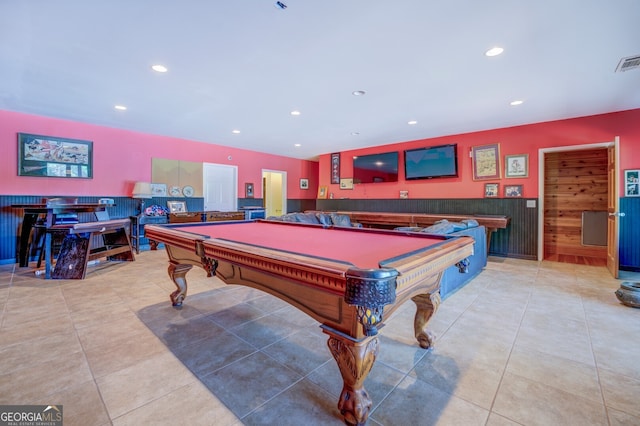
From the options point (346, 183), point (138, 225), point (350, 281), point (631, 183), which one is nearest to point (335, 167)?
point (346, 183)

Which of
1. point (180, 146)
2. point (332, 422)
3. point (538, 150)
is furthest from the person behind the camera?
point (180, 146)

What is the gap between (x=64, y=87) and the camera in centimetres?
354

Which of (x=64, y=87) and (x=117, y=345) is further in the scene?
(x=64, y=87)

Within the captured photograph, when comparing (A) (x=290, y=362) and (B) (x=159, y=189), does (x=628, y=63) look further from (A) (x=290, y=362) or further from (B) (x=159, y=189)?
(B) (x=159, y=189)

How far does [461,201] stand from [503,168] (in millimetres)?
987

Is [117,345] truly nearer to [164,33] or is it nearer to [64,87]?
[164,33]

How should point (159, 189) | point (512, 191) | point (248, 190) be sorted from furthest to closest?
1. point (248, 190)
2. point (159, 189)
3. point (512, 191)

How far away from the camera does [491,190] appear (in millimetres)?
5535

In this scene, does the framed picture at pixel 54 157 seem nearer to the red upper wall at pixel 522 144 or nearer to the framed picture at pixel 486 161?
the red upper wall at pixel 522 144

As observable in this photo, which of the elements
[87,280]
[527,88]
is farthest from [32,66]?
[527,88]
